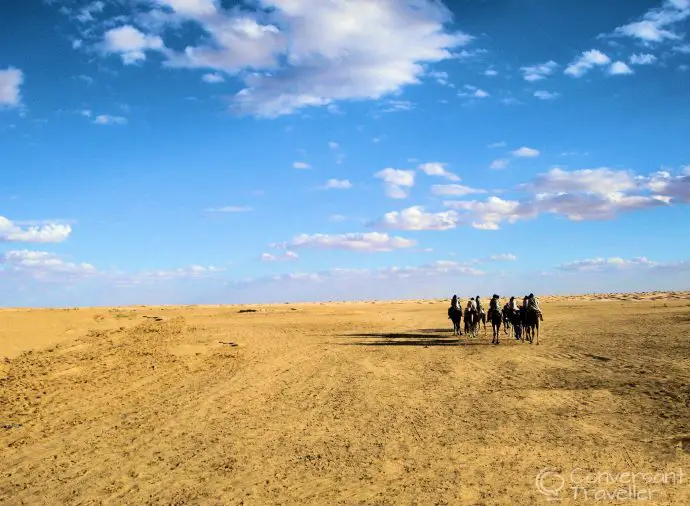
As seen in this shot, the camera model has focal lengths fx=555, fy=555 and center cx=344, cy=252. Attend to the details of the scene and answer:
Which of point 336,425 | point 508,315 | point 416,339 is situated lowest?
point 336,425

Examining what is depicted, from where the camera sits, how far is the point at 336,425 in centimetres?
1154

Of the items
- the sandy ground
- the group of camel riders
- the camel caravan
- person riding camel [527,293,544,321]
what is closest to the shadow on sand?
the camel caravan

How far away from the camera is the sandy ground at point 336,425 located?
8203mm

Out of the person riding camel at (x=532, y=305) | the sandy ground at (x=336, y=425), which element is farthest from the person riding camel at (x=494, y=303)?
the sandy ground at (x=336, y=425)

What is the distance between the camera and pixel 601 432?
1053 centimetres

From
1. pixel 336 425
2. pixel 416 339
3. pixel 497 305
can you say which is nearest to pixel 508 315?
pixel 497 305

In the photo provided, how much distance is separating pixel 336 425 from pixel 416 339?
63.1ft

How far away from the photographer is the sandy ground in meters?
8.20

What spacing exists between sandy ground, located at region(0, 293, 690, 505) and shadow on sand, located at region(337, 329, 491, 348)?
4488 mm

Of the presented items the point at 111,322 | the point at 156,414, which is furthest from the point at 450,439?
the point at 111,322

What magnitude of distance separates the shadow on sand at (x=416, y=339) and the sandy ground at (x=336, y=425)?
4.49m

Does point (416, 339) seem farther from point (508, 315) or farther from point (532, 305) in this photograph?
point (532, 305)

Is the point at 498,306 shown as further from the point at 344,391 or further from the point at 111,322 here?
the point at 111,322

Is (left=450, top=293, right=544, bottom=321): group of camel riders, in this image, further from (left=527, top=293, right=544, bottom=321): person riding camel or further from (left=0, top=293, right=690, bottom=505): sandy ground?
(left=0, top=293, right=690, bottom=505): sandy ground
